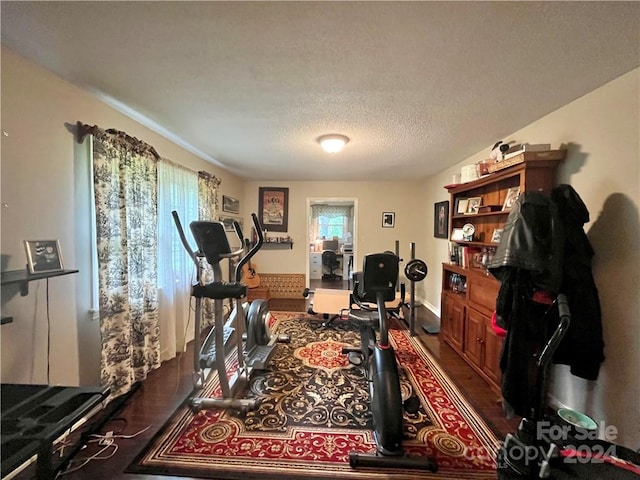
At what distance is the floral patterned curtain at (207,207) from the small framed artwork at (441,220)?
356 cm

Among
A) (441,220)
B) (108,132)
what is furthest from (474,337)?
(108,132)

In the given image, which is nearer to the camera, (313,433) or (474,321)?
(313,433)

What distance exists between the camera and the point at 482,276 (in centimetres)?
246

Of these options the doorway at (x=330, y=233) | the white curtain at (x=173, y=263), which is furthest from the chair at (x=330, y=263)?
the white curtain at (x=173, y=263)

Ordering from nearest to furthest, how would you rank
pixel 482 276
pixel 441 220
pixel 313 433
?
pixel 313 433
pixel 482 276
pixel 441 220

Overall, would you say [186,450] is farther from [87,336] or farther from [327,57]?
[327,57]

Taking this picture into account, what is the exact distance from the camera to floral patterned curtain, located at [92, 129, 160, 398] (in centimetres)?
195

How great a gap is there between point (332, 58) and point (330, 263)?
6276 mm

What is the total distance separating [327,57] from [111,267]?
2.15 metres

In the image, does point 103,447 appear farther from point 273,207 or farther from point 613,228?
point 273,207

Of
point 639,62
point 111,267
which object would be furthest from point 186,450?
point 639,62

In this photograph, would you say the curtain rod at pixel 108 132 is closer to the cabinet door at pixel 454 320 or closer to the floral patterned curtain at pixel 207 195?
the floral patterned curtain at pixel 207 195

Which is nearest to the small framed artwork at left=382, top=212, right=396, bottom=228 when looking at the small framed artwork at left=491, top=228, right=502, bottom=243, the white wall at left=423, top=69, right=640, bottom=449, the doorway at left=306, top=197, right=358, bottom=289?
the doorway at left=306, top=197, right=358, bottom=289

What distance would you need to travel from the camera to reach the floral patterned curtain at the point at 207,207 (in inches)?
135
